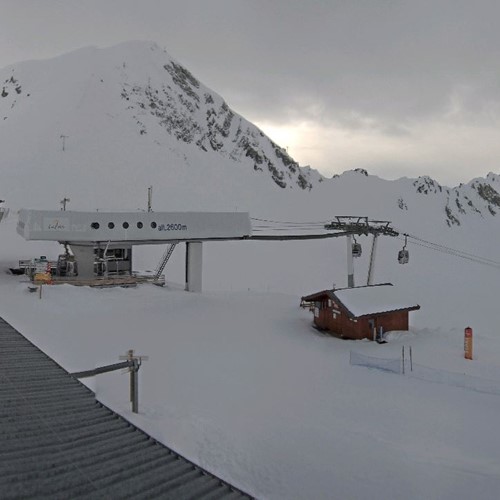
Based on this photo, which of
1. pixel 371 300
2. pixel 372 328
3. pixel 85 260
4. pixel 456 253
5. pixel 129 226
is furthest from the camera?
pixel 456 253

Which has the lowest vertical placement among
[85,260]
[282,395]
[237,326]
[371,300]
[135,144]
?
[282,395]

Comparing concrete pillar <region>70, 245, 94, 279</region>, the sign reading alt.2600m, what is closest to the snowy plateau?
concrete pillar <region>70, 245, 94, 279</region>

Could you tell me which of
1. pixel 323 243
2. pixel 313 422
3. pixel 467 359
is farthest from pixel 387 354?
pixel 323 243

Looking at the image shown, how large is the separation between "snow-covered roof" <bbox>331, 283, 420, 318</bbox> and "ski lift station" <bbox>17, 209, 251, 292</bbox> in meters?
9.82

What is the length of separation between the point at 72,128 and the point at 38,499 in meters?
69.2

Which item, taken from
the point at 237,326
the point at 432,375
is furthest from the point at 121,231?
the point at 432,375

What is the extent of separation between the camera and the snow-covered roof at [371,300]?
2246 centimetres

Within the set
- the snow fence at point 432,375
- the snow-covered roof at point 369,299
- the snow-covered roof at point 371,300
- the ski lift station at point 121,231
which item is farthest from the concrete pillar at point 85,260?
the snow fence at point 432,375

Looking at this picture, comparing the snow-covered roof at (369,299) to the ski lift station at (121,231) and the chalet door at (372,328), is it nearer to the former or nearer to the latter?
the chalet door at (372,328)

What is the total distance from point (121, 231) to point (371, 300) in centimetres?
1492

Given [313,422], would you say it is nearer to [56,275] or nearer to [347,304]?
[347,304]

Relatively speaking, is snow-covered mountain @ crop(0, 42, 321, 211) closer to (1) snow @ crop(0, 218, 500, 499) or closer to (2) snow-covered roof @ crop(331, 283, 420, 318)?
(1) snow @ crop(0, 218, 500, 499)

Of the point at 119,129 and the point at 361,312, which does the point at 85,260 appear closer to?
the point at 361,312

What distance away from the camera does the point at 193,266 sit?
3047 centimetres
